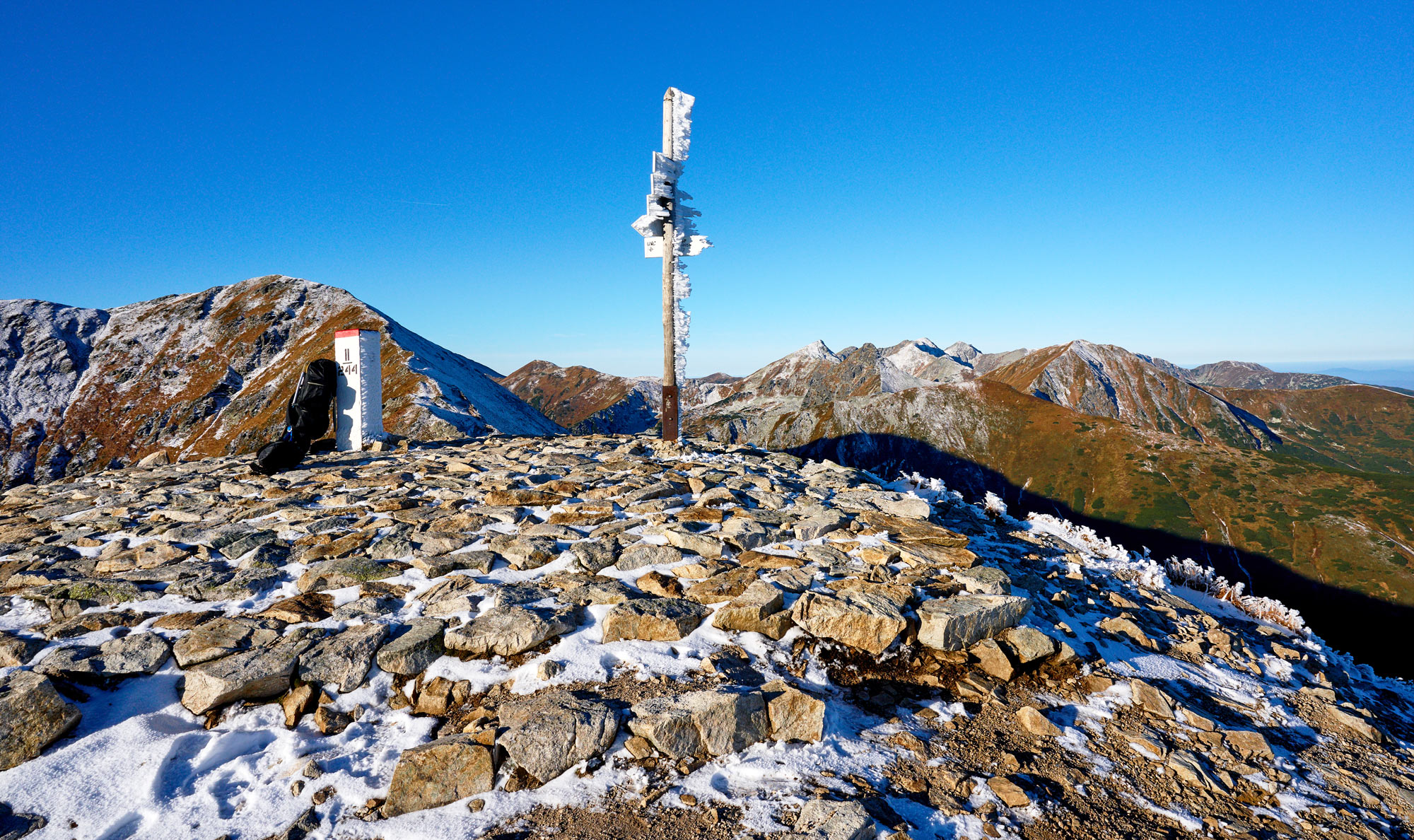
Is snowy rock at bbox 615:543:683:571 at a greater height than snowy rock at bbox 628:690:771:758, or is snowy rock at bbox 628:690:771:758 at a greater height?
snowy rock at bbox 615:543:683:571

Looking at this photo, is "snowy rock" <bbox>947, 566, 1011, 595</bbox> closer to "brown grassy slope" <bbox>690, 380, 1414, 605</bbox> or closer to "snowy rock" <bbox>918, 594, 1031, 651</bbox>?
"snowy rock" <bbox>918, 594, 1031, 651</bbox>

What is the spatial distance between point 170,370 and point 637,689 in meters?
122

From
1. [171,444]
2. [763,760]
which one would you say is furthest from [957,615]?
[171,444]

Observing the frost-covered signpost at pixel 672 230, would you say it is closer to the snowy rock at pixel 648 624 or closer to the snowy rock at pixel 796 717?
the snowy rock at pixel 648 624

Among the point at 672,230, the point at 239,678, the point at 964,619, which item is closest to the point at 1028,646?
the point at 964,619

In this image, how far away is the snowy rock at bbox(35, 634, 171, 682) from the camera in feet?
17.3

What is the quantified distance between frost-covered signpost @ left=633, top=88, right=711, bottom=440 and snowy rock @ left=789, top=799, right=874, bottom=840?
1219cm

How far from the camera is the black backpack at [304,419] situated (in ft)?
44.9

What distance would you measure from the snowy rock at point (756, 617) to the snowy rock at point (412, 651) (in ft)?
9.53

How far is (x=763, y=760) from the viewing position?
4711mm

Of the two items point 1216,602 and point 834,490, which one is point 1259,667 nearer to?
point 1216,602

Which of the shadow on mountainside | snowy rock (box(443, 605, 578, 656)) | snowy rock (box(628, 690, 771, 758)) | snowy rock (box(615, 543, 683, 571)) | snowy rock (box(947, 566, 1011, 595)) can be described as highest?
snowy rock (box(615, 543, 683, 571))

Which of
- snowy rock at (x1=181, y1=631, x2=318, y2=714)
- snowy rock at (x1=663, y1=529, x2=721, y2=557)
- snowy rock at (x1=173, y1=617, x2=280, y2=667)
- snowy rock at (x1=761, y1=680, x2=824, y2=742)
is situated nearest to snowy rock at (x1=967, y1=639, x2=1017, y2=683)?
snowy rock at (x1=761, y1=680, x2=824, y2=742)

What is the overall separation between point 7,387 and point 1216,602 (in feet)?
475
